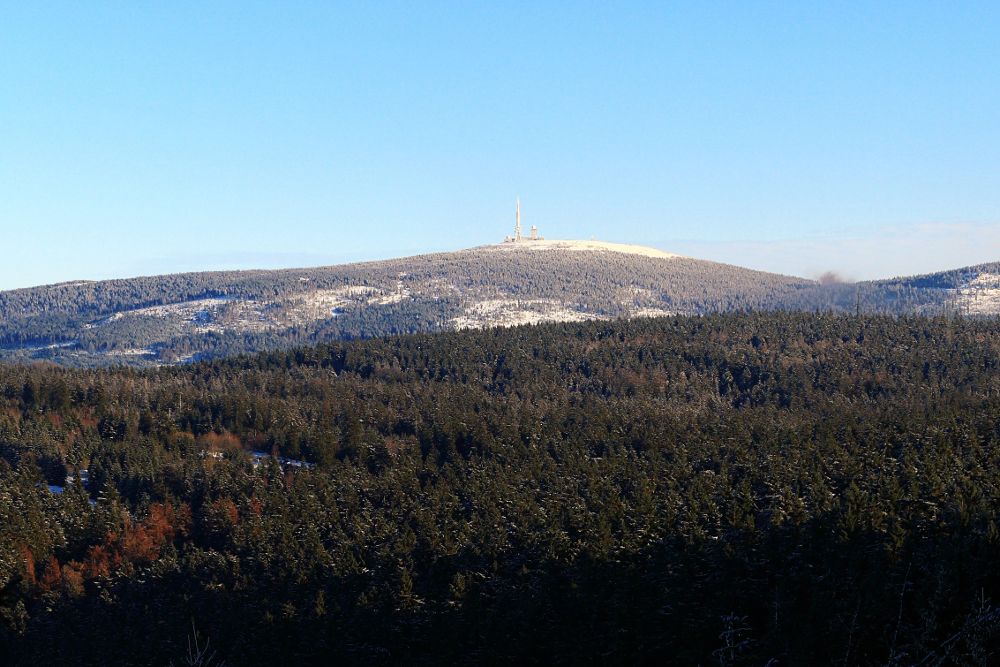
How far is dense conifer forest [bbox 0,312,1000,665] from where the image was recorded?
83.1 meters

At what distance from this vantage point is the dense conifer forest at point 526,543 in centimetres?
8306

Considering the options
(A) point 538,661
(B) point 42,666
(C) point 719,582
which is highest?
(C) point 719,582

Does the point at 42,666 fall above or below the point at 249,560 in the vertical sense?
below

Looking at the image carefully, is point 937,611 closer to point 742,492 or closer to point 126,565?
point 742,492

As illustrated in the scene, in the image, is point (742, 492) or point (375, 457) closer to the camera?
point (742, 492)

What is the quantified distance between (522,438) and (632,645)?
96278 mm

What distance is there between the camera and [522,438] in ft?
601

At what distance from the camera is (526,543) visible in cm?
11025

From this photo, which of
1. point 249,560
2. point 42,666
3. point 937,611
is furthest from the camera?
point 249,560

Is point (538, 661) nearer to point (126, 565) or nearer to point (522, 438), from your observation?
point (126, 565)

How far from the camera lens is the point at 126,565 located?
134 metres

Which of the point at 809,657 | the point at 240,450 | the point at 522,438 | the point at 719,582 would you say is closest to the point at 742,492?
the point at 719,582

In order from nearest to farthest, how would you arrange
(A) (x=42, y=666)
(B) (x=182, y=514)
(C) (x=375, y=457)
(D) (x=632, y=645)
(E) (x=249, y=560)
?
(D) (x=632, y=645), (A) (x=42, y=666), (E) (x=249, y=560), (B) (x=182, y=514), (C) (x=375, y=457)

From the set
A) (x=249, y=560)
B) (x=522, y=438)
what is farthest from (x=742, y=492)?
(x=522, y=438)
